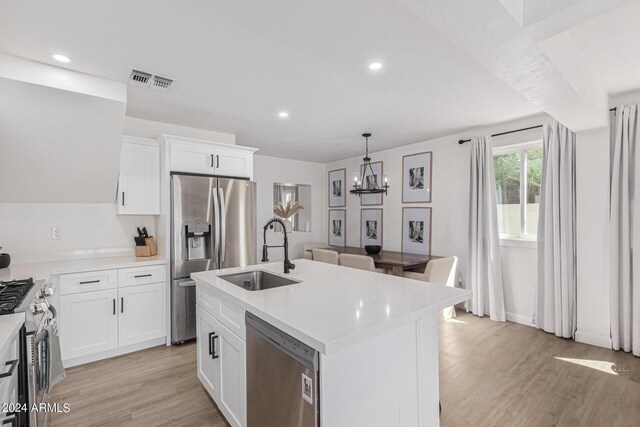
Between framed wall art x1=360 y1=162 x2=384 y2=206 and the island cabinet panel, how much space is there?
3997 mm

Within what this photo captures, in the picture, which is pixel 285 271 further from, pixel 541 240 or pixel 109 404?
pixel 541 240

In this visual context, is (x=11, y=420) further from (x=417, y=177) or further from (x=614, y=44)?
(x=417, y=177)

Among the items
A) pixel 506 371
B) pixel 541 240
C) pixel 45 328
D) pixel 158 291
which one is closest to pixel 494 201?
pixel 541 240

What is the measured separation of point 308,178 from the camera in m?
6.25

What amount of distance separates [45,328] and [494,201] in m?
4.38

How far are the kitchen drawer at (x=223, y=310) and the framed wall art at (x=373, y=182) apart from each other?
12.4ft

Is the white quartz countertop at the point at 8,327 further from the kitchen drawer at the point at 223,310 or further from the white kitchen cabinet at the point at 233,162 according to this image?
the white kitchen cabinet at the point at 233,162

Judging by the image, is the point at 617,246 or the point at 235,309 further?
the point at 617,246

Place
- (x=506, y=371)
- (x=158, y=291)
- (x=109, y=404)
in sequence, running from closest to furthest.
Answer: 1. (x=109, y=404)
2. (x=506, y=371)
3. (x=158, y=291)

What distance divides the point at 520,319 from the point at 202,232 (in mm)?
3980

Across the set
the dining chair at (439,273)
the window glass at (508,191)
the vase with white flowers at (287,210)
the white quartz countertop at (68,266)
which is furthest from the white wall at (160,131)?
the window glass at (508,191)

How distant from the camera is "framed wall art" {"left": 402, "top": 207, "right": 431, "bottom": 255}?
461cm

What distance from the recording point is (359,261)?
12.4 ft

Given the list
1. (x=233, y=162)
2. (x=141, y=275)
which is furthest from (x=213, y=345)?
(x=233, y=162)
